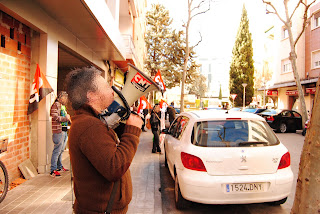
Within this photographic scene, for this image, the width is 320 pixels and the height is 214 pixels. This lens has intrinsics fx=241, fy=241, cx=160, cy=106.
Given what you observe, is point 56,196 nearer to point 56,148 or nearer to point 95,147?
point 56,148

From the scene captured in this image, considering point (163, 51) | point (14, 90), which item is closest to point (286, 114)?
point (14, 90)

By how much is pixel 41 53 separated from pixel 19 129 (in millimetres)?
1818

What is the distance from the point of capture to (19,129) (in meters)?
5.08

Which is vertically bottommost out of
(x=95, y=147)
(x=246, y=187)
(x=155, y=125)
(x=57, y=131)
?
(x=246, y=187)

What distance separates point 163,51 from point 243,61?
47.0ft

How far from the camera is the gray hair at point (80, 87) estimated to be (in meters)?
1.58

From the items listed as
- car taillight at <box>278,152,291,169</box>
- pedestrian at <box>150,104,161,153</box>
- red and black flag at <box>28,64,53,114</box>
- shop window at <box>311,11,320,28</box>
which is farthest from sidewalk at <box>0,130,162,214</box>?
shop window at <box>311,11,320,28</box>

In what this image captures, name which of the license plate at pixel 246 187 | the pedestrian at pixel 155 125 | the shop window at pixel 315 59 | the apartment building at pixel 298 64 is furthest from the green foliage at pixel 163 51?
the license plate at pixel 246 187

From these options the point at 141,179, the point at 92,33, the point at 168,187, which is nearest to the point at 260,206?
the point at 168,187

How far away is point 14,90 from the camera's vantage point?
16.1 feet

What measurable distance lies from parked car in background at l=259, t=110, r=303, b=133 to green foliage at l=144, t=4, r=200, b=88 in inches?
643

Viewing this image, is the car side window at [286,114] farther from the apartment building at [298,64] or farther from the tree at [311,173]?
the tree at [311,173]

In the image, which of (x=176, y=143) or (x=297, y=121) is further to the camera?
(x=297, y=121)

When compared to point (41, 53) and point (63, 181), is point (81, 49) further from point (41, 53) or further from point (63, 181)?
point (63, 181)
